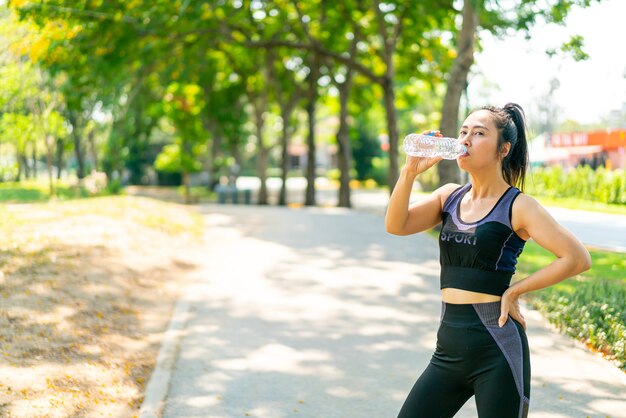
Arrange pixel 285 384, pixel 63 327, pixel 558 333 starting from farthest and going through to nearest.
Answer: pixel 558 333 → pixel 63 327 → pixel 285 384

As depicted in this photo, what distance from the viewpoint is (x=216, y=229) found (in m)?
19.4

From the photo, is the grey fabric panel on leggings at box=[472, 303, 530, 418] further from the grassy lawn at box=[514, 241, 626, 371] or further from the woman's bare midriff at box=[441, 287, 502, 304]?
the grassy lawn at box=[514, 241, 626, 371]

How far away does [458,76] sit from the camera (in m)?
17.1

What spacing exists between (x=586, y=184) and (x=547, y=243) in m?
8.11

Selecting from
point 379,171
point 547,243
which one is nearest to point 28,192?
point 547,243

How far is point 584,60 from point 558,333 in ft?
21.2

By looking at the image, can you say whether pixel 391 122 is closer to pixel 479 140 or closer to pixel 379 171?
pixel 479 140

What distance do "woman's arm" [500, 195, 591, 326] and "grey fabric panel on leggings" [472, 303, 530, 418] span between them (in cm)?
5

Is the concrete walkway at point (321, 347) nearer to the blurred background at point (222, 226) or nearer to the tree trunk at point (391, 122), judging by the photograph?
the blurred background at point (222, 226)

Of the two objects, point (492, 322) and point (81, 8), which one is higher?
point (81, 8)

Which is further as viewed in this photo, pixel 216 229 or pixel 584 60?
pixel 216 229

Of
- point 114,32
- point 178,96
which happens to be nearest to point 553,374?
point 114,32

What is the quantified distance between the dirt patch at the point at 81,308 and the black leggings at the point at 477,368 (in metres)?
2.94

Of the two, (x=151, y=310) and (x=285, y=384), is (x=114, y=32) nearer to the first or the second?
(x=151, y=310)
